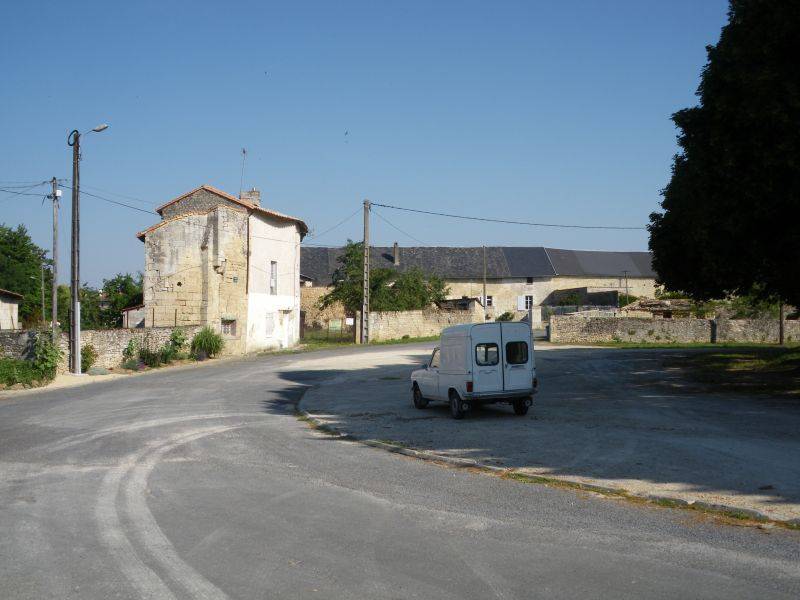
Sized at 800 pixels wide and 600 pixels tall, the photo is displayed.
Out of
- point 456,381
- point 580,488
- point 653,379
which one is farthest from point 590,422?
point 653,379

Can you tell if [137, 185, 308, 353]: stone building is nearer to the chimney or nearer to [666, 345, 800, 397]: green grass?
the chimney

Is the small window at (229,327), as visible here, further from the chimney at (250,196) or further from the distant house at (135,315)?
the chimney at (250,196)

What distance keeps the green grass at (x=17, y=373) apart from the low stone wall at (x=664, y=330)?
110ft

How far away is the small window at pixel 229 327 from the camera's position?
42344 mm

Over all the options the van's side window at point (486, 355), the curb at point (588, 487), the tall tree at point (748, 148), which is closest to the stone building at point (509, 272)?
the tall tree at point (748, 148)

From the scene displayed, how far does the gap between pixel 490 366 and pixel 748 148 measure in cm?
788

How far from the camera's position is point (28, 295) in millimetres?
68625

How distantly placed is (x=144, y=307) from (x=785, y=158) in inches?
1330

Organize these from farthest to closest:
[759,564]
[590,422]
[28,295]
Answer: [28,295], [590,422], [759,564]

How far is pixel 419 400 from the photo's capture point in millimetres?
19719

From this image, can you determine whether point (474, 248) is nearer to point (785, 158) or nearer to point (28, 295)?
point (28, 295)

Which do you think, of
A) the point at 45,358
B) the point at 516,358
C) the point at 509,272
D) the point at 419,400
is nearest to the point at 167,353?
the point at 45,358

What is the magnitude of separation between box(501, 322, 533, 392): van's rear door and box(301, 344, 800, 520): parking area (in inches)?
32.2

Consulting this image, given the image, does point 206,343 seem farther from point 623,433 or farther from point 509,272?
point 509,272
